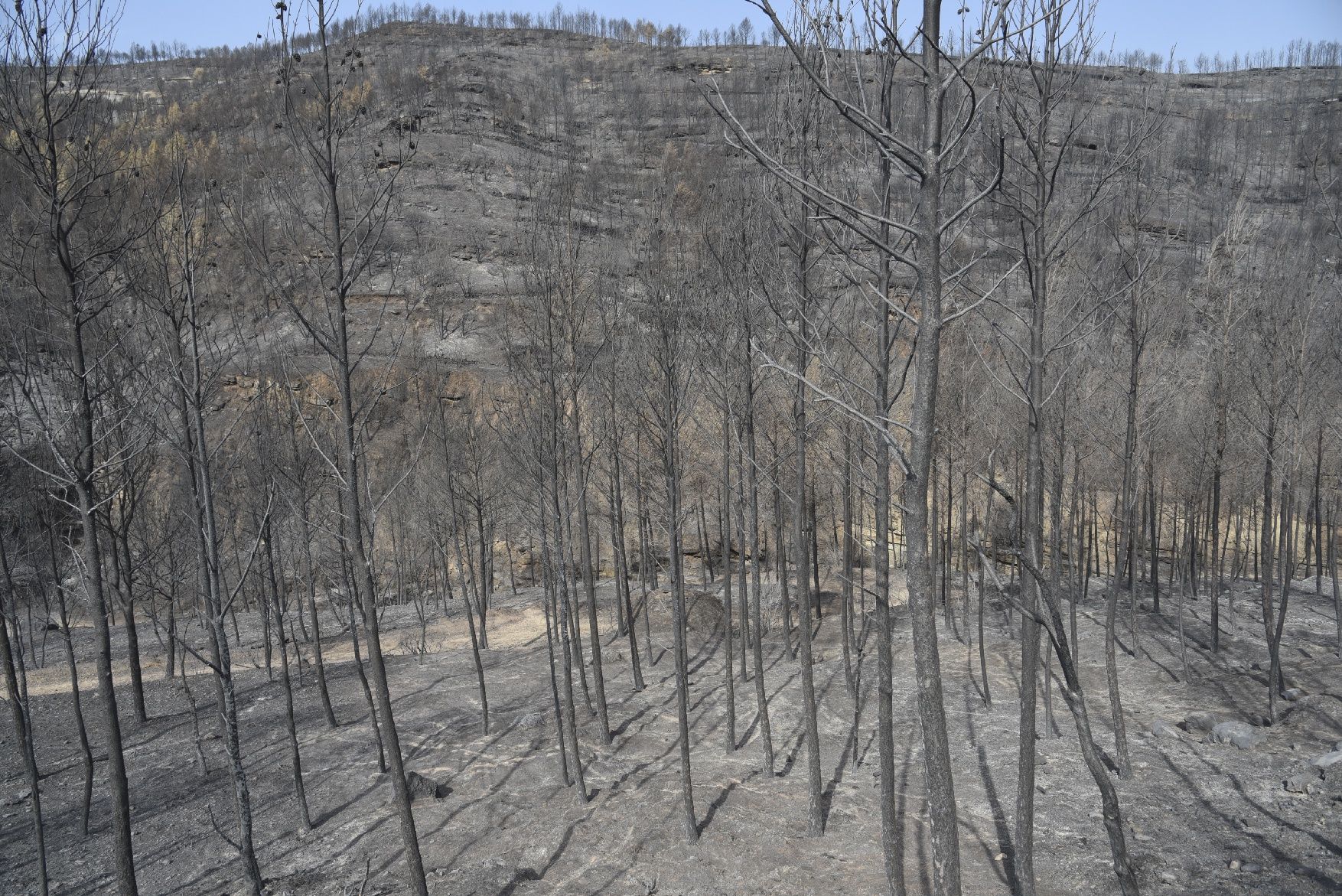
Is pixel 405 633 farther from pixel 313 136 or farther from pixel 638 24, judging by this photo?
pixel 638 24

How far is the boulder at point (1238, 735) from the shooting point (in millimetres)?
13664

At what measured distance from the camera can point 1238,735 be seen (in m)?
13.9

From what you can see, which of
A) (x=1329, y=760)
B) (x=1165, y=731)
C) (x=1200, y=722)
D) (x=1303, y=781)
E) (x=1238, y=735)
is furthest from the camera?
(x=1200, y=722)

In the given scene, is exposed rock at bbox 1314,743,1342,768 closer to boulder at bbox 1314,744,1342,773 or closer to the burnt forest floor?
boulder at bbox 1314,744,1342,773

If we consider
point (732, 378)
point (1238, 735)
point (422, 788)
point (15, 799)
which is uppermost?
point (732, 378)

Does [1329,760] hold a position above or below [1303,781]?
above

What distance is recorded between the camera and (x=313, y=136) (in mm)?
7301

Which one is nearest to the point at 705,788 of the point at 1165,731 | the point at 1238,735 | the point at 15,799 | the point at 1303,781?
the point at 1165,731

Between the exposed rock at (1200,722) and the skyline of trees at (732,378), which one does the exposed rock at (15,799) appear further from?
the exposed rock at (1200,722)

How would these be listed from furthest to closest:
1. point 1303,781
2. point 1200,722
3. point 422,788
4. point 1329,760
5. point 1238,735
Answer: point 1200,722 → point 422,788 → point 1238,735 → point 1329,760 → point 1303,781

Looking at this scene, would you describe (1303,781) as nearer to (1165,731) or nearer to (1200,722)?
(1165,731)

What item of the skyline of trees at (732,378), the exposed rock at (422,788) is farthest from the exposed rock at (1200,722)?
the exposed rock at (422,788)

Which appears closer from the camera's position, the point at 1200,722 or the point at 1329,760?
the point at 1329,760

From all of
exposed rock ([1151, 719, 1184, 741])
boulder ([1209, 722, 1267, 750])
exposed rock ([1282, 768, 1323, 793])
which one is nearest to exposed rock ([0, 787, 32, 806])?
exposed rock ([1151, 719, 1184, 741])
